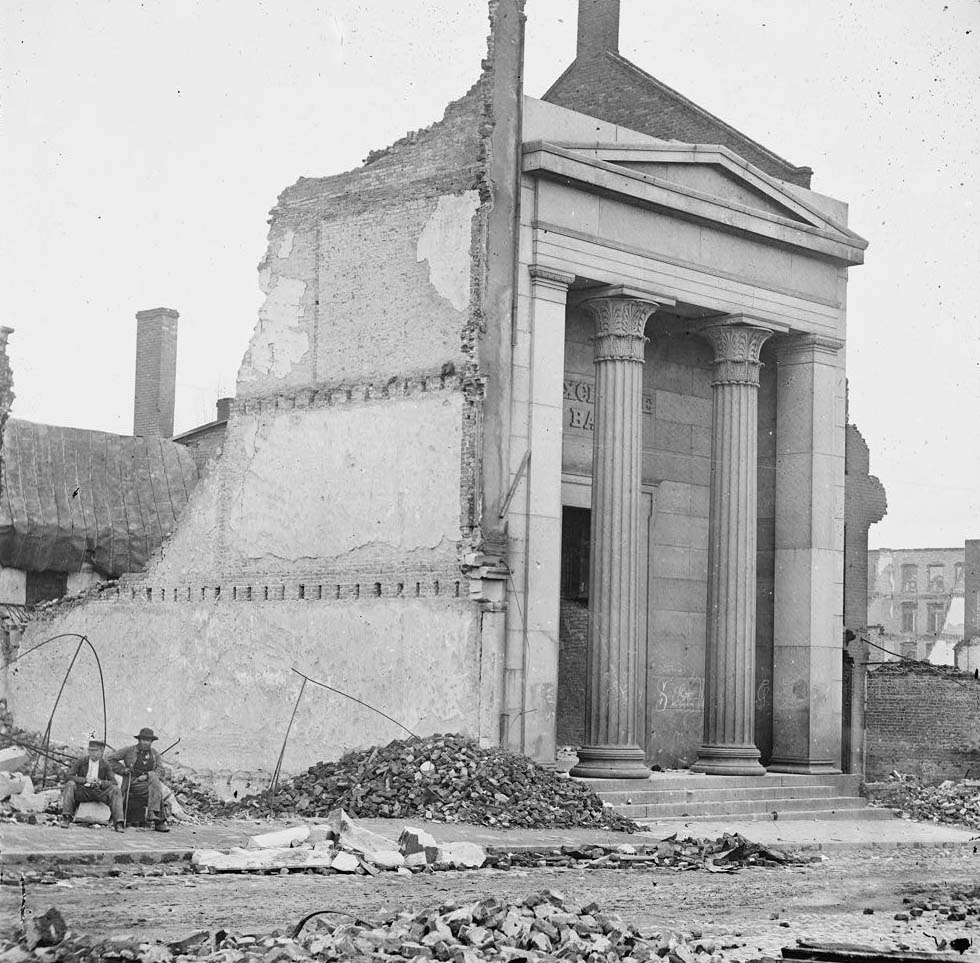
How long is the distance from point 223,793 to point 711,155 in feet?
35.1

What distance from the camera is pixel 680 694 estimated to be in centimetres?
2516

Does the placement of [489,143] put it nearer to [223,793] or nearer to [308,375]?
[308,375]

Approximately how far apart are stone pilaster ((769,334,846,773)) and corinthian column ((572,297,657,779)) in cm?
345

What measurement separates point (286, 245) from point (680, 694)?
8.61 metres

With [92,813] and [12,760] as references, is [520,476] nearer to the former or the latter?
[12,760]

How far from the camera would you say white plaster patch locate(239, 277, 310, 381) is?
22719 millimetres

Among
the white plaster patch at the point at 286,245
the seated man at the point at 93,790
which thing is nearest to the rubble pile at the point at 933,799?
the white plaster patch at the point at 286,245

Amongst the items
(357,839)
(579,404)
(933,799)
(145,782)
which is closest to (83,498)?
(579,404)

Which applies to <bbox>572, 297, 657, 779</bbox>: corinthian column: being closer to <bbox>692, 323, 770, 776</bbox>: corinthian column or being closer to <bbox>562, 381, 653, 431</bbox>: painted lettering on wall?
<bbox>562, 381, 653, 431</bbox>: painted lettering on wall

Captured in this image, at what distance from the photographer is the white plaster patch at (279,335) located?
22.7 metres

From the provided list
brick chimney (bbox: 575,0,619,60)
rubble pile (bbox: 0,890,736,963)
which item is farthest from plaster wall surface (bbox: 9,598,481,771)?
brick chimney (bbox: 575,0,619,60)

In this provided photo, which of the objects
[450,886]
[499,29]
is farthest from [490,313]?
[450,886]

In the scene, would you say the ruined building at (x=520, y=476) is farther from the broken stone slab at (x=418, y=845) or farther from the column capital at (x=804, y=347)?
the broken stone slab at (x=418, y=845)

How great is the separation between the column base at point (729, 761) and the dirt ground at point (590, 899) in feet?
22.9
